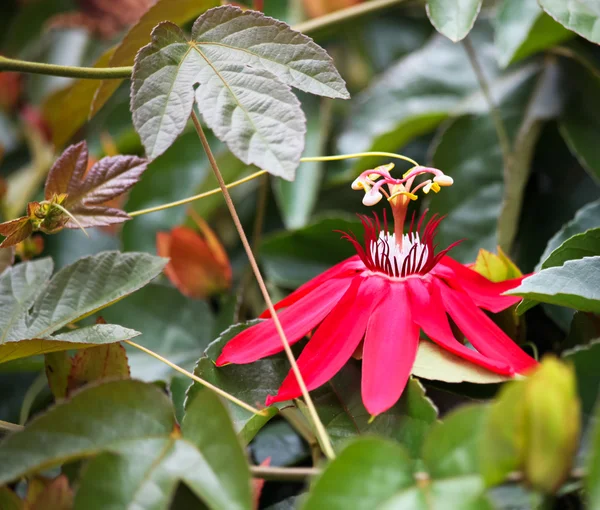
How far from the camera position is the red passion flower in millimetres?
358

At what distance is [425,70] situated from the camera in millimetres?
809

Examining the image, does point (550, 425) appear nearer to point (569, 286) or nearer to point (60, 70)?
point (569, 286)

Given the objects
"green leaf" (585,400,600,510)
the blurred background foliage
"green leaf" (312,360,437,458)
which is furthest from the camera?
the blurred background foliage

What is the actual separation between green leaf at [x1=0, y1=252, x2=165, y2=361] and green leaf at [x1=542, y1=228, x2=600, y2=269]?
0.84ft

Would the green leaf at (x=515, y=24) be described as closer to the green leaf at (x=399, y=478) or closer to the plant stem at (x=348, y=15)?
the plant stem at (x=348, y=15)

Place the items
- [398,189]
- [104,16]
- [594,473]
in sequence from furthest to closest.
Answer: [104,16]
[398,189]
[594,473]

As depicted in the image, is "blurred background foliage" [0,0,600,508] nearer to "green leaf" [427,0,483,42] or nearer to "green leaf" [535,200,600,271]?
"green leaf" [535,200,600,271]

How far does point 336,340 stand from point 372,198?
4.1 inches

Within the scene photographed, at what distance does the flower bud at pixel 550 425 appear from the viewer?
249mm

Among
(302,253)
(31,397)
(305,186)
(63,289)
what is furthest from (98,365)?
(305,186)

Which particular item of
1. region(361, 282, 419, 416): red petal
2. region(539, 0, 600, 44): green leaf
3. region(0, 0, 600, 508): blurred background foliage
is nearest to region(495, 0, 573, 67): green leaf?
region(0, 0, 600, 508): blurred background foliage

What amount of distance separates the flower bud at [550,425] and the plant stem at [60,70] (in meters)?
0.31

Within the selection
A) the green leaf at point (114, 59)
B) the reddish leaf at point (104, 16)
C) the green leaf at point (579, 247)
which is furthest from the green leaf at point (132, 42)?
the reddish leaf at point (104, 16)

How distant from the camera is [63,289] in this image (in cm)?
45
